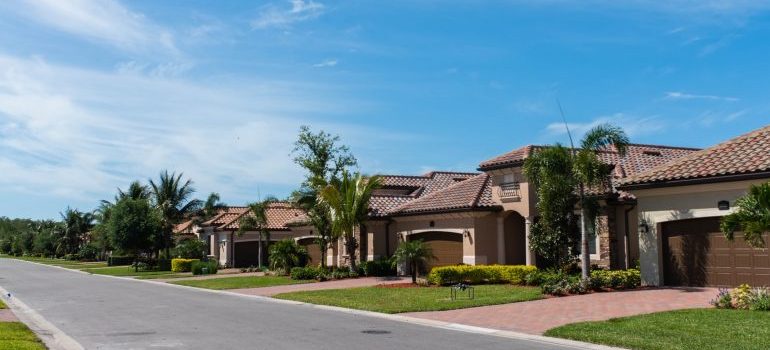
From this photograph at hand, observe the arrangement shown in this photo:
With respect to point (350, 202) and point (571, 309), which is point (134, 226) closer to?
point (350, 202)

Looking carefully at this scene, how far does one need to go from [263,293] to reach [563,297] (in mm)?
12599

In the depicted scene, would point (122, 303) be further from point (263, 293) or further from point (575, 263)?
point (575, 263)

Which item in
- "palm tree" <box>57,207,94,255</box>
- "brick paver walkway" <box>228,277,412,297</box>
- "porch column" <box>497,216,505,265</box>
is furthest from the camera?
"palm tree" <box>57,207,94,255</box>

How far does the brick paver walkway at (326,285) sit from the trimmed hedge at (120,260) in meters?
46.1

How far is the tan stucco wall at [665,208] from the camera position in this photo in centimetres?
2081

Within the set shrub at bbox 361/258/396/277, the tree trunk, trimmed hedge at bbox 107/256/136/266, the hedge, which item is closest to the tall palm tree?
the tree trunk

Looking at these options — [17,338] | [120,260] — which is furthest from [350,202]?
[120,260]

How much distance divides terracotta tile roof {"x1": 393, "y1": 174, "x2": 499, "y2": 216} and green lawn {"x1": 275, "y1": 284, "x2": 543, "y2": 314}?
16.7 feet

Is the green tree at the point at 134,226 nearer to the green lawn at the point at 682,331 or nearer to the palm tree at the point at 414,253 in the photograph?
the palm tree at the point at 414,253

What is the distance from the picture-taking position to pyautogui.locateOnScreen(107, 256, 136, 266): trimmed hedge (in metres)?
71.4

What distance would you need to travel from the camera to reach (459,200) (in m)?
31.6

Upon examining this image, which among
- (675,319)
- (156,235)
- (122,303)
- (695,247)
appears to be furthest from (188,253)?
(675,319)

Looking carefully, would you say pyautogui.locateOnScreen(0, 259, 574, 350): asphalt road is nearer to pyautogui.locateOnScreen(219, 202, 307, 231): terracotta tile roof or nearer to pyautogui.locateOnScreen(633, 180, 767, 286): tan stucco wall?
pyautogui.locateOnScreen(633, 180, 767, 286): tan stucco wall

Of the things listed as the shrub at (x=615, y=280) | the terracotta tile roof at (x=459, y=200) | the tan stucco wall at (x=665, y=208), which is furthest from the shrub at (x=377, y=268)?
the tan stucco wall at (x=665, y=208)
